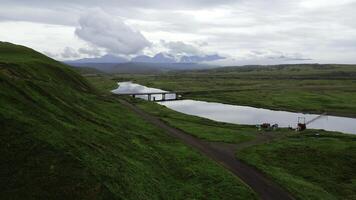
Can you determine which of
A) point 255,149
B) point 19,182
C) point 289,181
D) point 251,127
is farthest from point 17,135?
point 251,127

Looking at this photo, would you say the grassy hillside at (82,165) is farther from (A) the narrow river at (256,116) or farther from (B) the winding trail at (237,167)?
(A) the narrow river at (256,116)

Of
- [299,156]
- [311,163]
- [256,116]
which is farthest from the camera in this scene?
[256,116]

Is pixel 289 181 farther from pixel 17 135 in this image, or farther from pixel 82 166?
pixel 17 135

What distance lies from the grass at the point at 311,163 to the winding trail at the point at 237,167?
1578mm

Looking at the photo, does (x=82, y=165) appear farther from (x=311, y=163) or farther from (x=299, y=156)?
(x=299, y=156)

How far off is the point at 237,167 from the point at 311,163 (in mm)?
16794

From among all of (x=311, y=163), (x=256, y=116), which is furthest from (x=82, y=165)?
(x=256, y=116)

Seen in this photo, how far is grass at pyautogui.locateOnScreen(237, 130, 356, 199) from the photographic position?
47.7 m

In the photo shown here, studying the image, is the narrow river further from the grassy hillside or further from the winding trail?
the grassy hillside

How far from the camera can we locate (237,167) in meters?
52.8

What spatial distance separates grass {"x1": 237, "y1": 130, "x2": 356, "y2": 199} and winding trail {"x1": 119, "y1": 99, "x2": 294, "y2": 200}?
158cm

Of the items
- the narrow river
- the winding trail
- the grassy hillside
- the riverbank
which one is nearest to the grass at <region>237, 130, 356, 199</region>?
the riverbank

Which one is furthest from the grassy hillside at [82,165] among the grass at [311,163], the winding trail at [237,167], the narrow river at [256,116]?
the narrow river at [256,116]

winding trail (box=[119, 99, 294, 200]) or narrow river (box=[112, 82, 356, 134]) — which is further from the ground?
winding trail (box=[119, 99, 294, 200])
